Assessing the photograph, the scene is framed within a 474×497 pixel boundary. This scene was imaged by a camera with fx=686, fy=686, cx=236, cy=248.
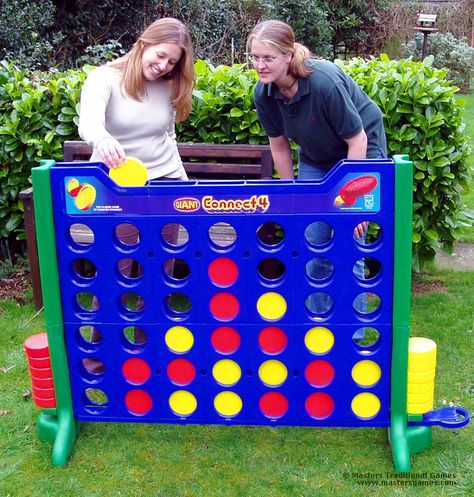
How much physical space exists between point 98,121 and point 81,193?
1.20 feet

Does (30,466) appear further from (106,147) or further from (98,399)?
(106,147)

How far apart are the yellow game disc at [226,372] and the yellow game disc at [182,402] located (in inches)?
6.1

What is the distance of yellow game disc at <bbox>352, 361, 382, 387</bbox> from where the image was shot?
294 centimetres

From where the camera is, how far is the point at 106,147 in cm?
282

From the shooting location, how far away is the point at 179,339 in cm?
298

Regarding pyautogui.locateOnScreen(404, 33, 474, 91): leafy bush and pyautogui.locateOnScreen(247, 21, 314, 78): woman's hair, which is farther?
pyautogui.locateOnScreen(404, 33, 474, 91): leafy bush

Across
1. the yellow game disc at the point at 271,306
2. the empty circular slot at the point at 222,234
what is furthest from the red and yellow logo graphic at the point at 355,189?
the empty circular slot at the point at 222,234

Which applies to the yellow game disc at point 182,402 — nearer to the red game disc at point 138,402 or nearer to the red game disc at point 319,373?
the red game disc at point 138,402

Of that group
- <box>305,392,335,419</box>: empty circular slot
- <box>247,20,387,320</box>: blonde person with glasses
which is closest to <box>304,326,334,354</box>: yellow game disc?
<box>305,392,335,419</box>: empty circular slot

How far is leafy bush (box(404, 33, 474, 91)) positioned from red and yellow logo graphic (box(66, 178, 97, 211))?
1434cm

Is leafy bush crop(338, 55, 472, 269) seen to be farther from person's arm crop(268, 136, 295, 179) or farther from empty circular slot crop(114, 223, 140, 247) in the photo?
empty circular slot crop(114, 223, 140, 247)

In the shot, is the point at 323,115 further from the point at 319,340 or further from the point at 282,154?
the point at 319,340

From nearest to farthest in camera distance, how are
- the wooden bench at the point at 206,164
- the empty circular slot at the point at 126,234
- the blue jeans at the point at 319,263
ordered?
the empty circular slot at the point at 126,234, the blue jeans at the point at 319,263, the wooden bench at the point at 206,164

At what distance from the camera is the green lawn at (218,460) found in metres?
2.90
